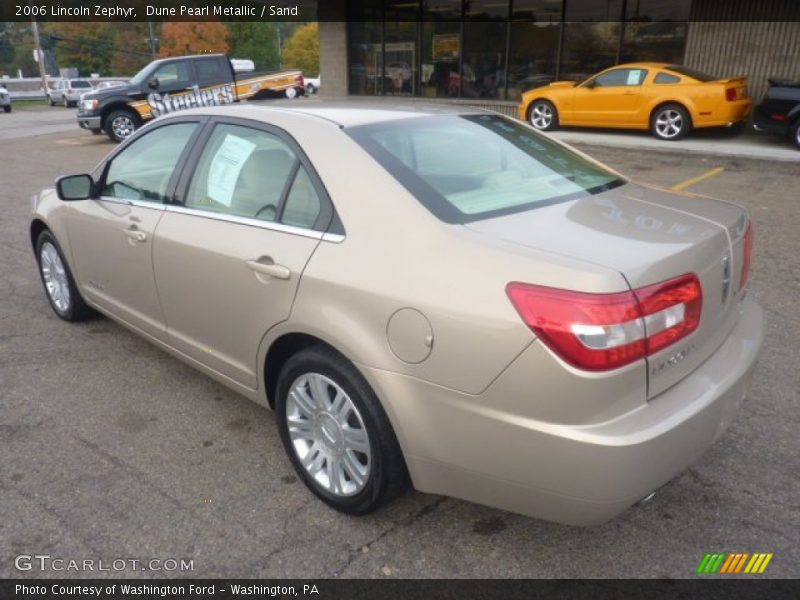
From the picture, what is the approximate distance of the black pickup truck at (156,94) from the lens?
15578 millimetres

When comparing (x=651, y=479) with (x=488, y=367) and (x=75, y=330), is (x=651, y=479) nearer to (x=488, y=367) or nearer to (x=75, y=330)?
(x=488, y=367)

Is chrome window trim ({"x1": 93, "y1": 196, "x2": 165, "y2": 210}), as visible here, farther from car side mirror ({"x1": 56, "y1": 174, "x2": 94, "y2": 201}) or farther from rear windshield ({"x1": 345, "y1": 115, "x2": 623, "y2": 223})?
rear windshield ({"x1": 345, "y1": 115, "x2": 623, "y2": 223})

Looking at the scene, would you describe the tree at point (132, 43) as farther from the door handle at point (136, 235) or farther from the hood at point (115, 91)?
the door handle at point (136, 235)

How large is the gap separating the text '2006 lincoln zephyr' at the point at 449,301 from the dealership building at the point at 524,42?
13882 mm

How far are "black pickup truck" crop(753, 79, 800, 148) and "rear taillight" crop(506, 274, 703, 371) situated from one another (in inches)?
483

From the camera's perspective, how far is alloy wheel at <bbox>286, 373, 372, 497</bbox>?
8.01ft

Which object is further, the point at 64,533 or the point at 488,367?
the point at 64,533

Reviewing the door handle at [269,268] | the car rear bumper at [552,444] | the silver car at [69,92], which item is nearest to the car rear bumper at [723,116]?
the car rear bumper at [552,444]

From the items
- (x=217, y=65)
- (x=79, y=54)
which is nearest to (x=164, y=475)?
(x=217, y=65)

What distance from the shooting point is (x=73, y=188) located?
379cm

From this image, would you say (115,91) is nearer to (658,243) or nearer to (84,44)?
(658,243)

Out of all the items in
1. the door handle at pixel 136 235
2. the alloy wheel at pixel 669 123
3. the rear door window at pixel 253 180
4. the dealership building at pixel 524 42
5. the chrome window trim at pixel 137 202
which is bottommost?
the alloy wheel at pixel 669 123
